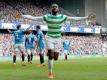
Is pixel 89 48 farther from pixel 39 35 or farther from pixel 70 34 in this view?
pixel 39 35

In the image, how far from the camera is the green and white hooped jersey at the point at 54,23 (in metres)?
14.3

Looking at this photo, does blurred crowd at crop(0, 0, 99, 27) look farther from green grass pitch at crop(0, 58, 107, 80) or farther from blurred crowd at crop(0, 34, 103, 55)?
green grass pitch at crop(0, 58, 107, 80)

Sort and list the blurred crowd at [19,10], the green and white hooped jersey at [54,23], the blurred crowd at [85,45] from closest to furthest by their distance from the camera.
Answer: the green and white hooped jersey at [54,23]
the blurred crowd at [19,10]
the blurred crowd at [85,45]

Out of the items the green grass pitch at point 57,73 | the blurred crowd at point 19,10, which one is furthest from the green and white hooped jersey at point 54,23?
the blurred crowd at point 19,10

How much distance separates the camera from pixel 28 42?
2795cm

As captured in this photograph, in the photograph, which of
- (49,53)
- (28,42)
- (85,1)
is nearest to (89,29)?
(85,1)

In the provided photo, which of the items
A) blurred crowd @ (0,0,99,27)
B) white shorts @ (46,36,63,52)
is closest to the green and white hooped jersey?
white shorts @ (46,36,63,52)

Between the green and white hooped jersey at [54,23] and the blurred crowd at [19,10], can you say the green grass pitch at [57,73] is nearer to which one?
the green and white hooped jersey at [54,23]

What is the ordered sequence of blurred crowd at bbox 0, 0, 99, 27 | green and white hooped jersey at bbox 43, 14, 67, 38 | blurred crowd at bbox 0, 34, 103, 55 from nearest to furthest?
green and white hooped jersey at bbox 43, 14, 67, 38, blurred crowd at bbox 0, 0, 99, 27, blurred crowd at bbox 0, 34, 103, 55

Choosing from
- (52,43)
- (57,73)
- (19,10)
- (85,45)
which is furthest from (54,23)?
(85,45)

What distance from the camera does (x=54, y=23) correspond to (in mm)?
14383

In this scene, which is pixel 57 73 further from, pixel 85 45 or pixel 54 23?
pixel 85 45

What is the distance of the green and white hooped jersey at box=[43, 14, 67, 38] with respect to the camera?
14336 mm

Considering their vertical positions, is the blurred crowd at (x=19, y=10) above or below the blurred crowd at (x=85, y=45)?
above
